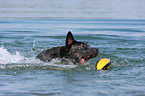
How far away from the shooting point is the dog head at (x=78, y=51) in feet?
32.1

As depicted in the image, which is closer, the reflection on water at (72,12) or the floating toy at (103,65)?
the floating toy at (103,65)

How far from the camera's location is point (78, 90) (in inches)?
305

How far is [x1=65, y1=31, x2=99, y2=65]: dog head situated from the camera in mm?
9789

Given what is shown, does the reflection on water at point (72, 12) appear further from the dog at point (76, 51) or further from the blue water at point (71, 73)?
the dog at point (76, 51)

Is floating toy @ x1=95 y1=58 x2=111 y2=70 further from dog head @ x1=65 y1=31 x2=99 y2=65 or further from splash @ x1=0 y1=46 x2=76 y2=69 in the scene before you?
splash @ x1=0 y1=46 x2=76 y2=69

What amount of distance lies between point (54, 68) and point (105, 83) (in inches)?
83.3

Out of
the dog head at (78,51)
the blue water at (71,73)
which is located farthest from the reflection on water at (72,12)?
the dog head at (78,51)

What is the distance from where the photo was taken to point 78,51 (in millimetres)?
9836

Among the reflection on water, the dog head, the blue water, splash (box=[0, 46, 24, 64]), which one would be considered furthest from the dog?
the reflection on water

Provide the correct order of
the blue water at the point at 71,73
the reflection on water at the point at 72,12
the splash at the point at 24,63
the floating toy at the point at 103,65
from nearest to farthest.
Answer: the blue water at the point at 71,73 → the floating toy at the point at 103,65 → the splash at the point at 24,63 → the reflection on water at the point at 72,12

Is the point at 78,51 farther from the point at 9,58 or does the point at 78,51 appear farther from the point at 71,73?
the point at 9,58

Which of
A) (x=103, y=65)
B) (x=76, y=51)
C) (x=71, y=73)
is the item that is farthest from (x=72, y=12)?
(x=71, y=73)

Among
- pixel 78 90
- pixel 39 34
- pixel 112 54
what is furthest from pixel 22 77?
pixel 39 34

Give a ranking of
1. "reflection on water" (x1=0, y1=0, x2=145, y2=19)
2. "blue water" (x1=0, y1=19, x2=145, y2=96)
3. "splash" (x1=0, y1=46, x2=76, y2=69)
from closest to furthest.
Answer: "blue water" (x1=0, y1=19, x2=145, y2=96) < "splash" (x1=0, y1=46, x2=76, y2=69) < "reflection on water" (x1=0, y1=0, x2=145, y2=19)
